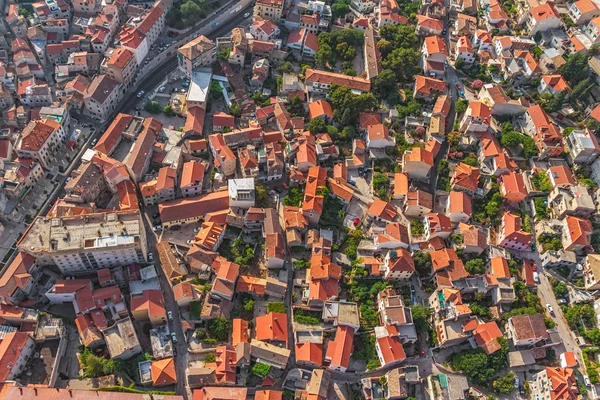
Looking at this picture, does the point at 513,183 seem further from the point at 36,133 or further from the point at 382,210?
the point at 36,133

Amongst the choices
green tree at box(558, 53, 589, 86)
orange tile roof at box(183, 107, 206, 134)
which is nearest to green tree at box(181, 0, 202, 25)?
orange tile roof at box(183, 107, 206, 134)

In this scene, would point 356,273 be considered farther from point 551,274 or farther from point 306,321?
point 551,274

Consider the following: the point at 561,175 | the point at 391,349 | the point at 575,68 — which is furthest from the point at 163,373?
the point at 575,68

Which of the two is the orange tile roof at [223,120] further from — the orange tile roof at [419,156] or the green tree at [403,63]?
the green tree at [403,63]

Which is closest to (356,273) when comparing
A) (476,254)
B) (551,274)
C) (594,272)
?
(476,254)

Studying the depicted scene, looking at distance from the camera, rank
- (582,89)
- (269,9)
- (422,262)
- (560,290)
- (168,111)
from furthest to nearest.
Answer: (269,9), (168,111), (582,89), (422,262), (560,290)
